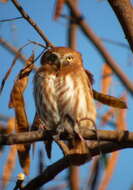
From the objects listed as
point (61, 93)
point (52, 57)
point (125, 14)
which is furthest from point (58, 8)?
point (125, 14)

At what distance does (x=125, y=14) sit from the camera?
2.46 m

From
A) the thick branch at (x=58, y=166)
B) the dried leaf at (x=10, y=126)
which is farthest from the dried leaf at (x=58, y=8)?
the thick branch at (x=58, y=166)

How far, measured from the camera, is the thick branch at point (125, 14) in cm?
245

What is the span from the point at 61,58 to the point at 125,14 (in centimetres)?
111

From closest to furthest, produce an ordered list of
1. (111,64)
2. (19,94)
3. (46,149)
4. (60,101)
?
(19,94) < (46,149) < (60,101) < (111,64)

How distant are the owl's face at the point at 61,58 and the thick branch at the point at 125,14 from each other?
1055 millimetres

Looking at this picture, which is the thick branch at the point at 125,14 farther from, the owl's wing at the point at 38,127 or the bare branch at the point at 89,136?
the owl's wing at the point at 38,127

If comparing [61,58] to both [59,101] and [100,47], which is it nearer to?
[59,101]

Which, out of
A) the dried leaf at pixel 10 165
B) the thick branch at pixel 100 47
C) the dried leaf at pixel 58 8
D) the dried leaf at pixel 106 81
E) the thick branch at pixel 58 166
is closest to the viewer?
the thick branch at pixel 58 166

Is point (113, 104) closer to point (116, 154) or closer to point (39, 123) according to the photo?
point (39, 123)

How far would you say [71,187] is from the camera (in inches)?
137

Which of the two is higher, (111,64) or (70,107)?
(111,64)

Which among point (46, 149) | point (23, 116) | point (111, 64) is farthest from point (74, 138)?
point (111, 64)

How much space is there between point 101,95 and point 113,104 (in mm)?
123
